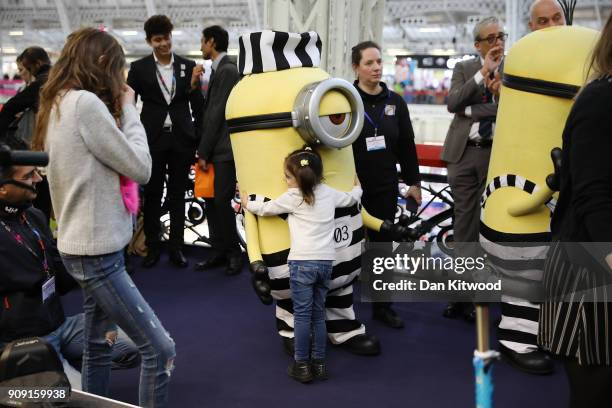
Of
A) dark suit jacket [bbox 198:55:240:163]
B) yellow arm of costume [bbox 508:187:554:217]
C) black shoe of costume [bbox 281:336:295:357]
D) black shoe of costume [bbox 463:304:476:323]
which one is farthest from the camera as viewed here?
dark suit jacket [bbox 198:55:240:163]

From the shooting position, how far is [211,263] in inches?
177

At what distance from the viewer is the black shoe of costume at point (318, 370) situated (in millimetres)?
A: 2770

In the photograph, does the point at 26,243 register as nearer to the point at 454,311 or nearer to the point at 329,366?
the point at 329,366

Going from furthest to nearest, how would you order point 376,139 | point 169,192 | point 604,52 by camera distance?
1. point 169,192
2. point 376,139
3. point 604,52

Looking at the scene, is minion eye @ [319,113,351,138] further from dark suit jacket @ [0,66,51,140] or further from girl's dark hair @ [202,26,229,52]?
dark suit jacket @ [0,66,51,140]

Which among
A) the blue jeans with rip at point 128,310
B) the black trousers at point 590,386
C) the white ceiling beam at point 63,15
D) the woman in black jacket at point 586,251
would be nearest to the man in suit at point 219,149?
the blue jeans with rip at point 128,310

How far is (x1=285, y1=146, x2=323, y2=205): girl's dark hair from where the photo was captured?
2613 millimetres

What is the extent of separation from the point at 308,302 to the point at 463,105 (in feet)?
4.53

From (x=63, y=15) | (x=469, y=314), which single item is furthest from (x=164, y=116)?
(x=63, y=15)

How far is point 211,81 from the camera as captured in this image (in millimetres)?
4172

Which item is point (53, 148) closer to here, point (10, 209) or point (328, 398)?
point (10, 209)

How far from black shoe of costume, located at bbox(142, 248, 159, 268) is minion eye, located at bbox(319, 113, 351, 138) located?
2.22 meters

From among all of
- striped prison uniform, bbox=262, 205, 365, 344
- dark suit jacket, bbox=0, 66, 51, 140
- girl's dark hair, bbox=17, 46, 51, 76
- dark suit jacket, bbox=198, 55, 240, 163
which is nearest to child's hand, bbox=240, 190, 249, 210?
striped prison uniform, bbox=262, 205, 365, 344

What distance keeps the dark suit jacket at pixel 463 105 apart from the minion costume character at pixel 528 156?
532mm
